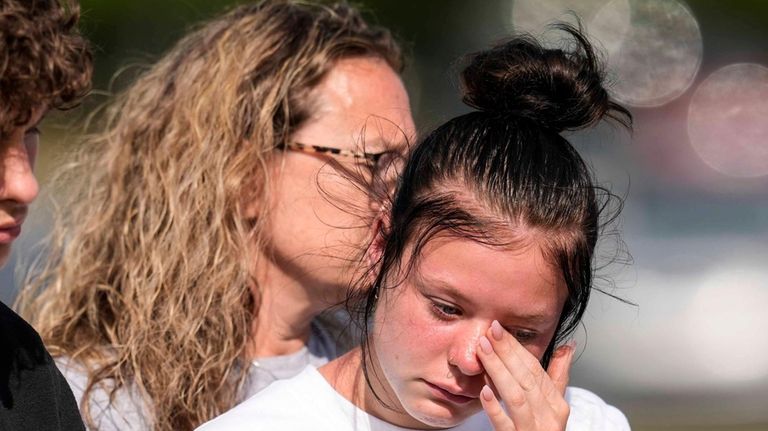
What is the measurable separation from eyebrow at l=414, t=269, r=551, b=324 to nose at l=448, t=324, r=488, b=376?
0.05 meters

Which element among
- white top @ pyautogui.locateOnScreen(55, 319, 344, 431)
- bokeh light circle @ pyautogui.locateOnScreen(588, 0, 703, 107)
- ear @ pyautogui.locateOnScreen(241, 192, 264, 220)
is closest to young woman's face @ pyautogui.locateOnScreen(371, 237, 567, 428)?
white top @ pyautogui.locateOnScreen(55, 319, 344, 431)

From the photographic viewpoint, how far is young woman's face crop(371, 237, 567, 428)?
2098mm

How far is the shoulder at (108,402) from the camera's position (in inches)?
112

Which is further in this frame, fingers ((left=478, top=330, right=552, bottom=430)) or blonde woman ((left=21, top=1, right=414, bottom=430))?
blonde woman ((left=21, top=1, right=414, bottom=430))

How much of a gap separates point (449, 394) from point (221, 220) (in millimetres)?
1163

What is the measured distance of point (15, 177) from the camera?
6.63 ft

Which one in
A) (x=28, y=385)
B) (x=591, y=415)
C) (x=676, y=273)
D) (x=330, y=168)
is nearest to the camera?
(x=28, y=385)

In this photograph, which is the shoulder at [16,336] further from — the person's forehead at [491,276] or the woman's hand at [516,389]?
the woman's hand at [516,389]

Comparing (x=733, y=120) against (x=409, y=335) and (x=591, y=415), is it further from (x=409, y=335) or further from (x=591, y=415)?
(x=409, y=335)

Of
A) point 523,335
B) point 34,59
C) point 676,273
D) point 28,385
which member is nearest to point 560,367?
point 523,335

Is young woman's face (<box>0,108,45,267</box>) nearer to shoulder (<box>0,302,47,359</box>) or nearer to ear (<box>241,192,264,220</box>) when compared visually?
shoulder (<box>0,302,47,359</box>)

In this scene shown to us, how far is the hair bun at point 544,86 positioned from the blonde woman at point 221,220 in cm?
59

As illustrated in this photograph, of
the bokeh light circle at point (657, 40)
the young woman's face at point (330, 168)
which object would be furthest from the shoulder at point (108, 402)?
the bokeh light circle at point (657, 40)

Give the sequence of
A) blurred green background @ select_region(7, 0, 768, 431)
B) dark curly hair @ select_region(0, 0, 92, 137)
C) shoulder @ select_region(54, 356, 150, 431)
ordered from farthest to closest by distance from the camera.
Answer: blurred green background @ select_region(7, 0, 768, 431)
shoulder @ select_region(54, 356, 150, 431)
dark curly hair @ select_region(0, 0, 92, 137)
